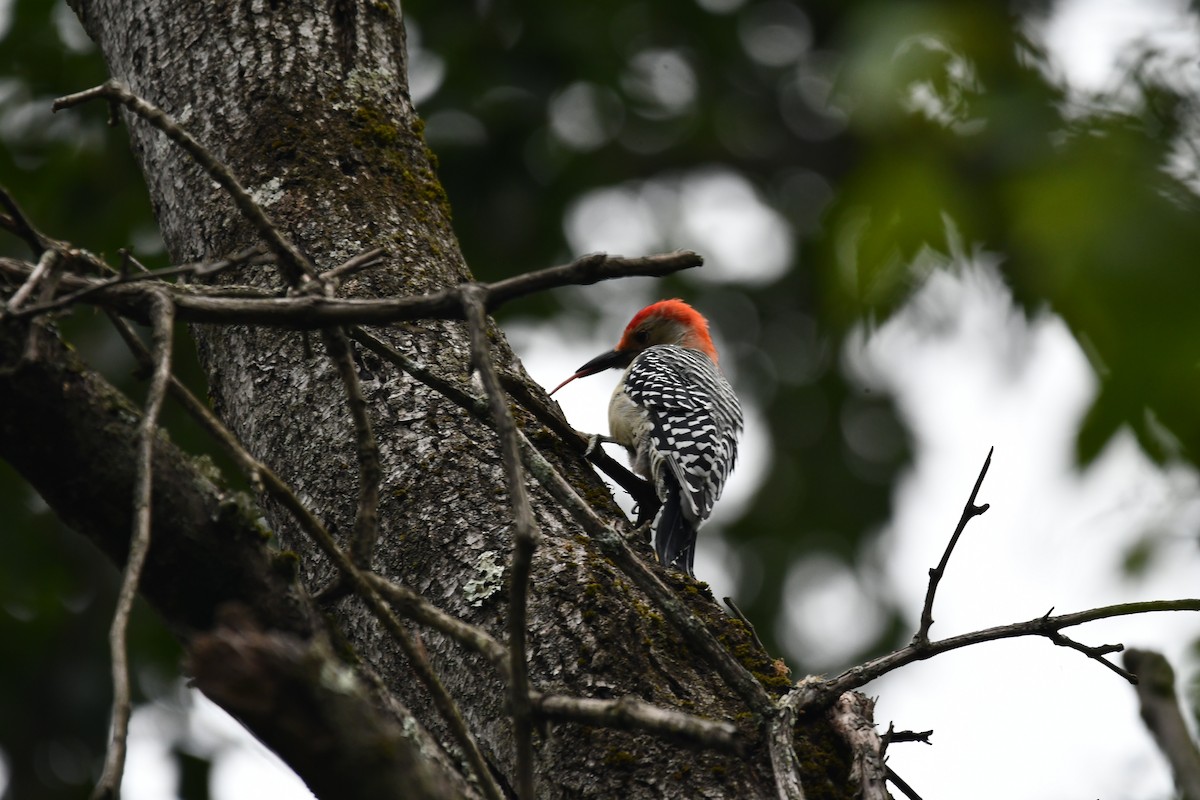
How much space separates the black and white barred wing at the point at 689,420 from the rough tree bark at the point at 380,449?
84.2 inches

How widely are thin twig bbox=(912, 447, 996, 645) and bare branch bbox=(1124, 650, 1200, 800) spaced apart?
1016 mm

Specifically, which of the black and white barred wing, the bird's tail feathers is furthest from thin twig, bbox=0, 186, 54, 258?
the black and white barred wing

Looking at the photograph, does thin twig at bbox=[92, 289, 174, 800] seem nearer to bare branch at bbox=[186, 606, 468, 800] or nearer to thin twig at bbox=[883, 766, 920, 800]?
bare branch at bbox=[186, 606, 468, 800]

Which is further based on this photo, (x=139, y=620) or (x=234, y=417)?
(x=139, y=620)

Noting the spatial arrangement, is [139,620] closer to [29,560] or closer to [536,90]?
[29,560]

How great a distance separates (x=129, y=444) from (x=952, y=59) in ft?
3.67

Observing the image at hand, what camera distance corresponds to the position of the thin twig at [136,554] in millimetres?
1214

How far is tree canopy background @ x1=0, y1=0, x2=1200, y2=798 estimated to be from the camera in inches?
44.2

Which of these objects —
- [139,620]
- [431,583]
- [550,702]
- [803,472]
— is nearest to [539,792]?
[431,583]

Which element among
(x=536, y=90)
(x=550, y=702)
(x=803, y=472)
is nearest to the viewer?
(x=550, y=702)

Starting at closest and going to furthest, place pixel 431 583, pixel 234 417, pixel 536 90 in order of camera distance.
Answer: pixel 431 583 → pixel 234 417 → pixel 536 90

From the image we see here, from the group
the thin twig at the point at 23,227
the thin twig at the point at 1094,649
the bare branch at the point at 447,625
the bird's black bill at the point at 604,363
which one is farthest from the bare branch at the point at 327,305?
the bird's black bill at the point at 604,363

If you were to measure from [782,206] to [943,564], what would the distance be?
7.24m

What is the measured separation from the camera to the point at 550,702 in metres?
1.47
